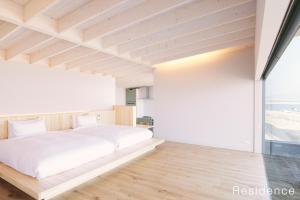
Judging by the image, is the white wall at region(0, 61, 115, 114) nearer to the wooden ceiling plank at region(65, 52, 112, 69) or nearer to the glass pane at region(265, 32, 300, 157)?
the wooden ceiling plank at region(65, 52, 112, 69)

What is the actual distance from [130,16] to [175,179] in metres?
2.48

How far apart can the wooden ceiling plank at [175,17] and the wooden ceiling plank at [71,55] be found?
747mm

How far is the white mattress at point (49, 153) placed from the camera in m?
2.18

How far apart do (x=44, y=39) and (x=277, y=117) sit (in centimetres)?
460

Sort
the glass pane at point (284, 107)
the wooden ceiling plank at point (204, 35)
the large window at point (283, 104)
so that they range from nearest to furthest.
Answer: the large window at point (283, 104)
the glass pane at point (284, 107)
the wooden ceiling plank at point (204, 35)

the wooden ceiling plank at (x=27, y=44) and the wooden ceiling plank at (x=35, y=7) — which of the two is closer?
the wooden ceiling plank at (x=35, y=7)

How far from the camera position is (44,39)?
2.79m

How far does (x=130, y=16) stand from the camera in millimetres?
2385

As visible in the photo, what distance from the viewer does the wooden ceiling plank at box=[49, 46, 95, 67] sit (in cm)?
356

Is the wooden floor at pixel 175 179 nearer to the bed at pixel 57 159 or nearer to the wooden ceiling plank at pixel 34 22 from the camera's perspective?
the bed at pixel 57 159

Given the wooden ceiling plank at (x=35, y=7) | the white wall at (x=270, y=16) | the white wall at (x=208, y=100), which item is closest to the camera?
the white wall at (x=270, y=16)

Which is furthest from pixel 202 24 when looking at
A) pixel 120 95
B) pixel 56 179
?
pixel 120 95

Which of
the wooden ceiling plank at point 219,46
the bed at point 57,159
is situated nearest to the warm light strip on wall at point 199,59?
the wooden ceiling plank at point 219,46

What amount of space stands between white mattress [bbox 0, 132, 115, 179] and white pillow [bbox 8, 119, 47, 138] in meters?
0.57
